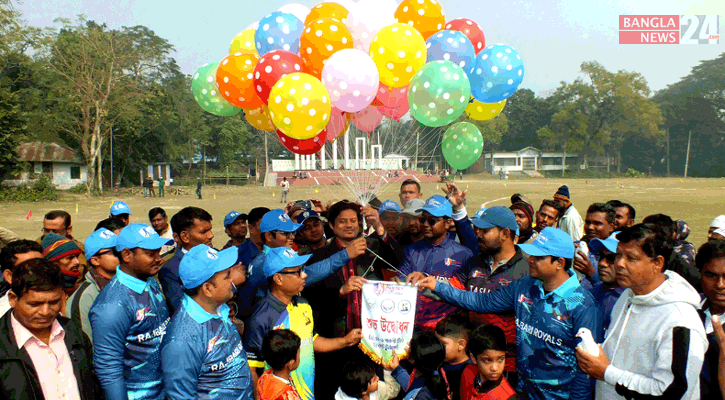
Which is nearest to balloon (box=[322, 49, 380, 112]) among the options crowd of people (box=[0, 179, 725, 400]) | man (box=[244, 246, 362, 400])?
crowd of people (box=[0, 179, 725, 400])

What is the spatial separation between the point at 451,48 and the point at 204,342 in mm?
5626

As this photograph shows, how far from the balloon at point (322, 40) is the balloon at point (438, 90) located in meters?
1.19

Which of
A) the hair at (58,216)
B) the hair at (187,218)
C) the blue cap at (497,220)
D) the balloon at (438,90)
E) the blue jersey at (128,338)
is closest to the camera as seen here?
the blue jersey at (128,338)

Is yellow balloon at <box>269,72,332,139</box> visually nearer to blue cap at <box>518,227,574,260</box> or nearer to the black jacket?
blue cap at <box>518,227,574,260</box>

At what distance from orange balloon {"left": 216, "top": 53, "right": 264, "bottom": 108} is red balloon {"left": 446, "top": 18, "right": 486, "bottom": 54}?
3.34 meters

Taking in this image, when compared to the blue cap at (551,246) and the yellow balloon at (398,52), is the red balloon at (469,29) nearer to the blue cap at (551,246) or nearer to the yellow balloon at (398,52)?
the yellow balloon at (398,52)

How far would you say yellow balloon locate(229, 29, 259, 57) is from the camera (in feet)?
27.0

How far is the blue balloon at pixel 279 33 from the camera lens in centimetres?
721

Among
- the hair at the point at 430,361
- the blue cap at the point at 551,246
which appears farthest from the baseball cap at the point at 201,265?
the blue cap at the point at 551,246

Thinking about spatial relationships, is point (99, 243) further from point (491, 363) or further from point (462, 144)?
point (462, 144)

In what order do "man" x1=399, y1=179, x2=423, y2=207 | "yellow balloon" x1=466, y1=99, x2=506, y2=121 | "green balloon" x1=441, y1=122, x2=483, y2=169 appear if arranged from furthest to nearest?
"yellow balloon" x1=466, y1=99, x2=506, y2=121
"green balloon" x1=441, y1=122, x2=483, y2=169
"man" x1=399, y1=179, x2=423, y2=207

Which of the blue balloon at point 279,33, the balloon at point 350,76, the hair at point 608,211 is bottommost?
the hair at point 608,211

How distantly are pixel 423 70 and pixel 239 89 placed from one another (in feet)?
9.55

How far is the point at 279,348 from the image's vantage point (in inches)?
109
